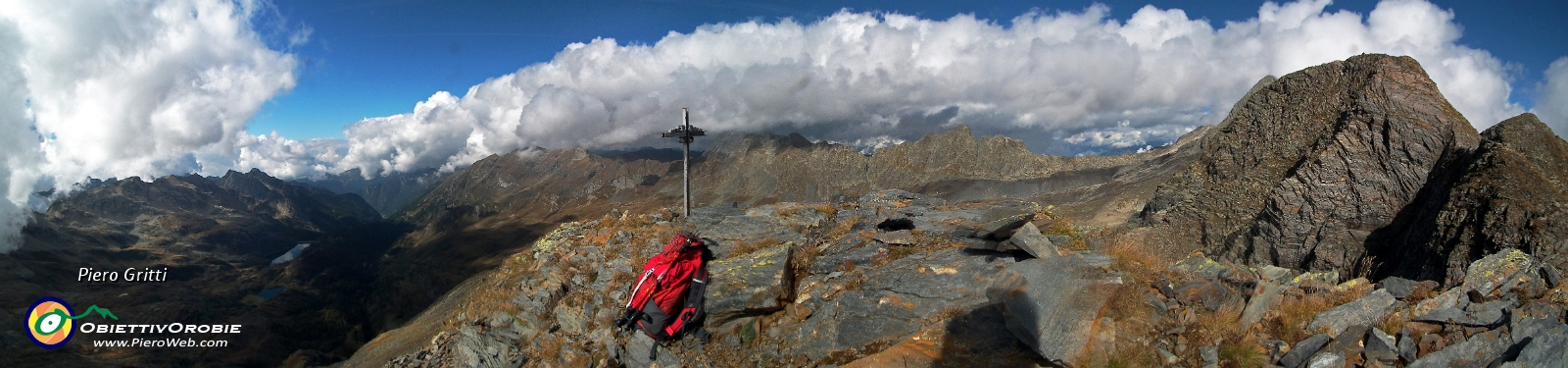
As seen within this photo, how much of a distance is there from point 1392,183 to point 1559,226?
899 cm

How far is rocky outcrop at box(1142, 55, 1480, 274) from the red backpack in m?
25.3

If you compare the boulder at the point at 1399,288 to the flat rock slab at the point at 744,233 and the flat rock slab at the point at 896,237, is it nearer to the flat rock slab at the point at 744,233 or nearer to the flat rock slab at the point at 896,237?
the flat rock slab at the point at 896,237

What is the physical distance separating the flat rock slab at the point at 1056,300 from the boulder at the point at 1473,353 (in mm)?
3459

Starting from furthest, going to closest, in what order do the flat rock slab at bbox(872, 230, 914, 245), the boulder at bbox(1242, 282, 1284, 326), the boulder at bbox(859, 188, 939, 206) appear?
the boulder at bbox(859, 188, 939, 206), the flat rock slab at bbox(872, 230, 914, 245), the boulder at bbox(1242, 282, 1284, 326)

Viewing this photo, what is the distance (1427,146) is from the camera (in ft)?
73.2

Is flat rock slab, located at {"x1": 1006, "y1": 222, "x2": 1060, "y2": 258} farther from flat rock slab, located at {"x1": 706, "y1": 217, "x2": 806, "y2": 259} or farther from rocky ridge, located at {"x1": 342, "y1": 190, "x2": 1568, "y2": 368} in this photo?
flat rock slab, located at {"x1": 706, "y1": 217, "x2": 806, "y2": 259}

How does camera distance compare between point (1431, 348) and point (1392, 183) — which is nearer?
point (1431, 348)

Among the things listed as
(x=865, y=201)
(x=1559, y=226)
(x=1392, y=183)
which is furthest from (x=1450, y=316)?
(x=1392, y=183)

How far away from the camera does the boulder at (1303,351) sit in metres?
7.01

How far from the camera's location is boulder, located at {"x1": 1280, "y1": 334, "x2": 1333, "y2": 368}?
7008 millimetres

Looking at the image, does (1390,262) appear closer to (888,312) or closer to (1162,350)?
(1162,350)

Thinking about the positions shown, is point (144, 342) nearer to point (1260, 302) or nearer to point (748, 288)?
point (748, 288)

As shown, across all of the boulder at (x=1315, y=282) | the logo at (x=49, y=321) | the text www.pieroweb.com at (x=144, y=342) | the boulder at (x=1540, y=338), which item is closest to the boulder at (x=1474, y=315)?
the boulder at (x=1540, y=338)

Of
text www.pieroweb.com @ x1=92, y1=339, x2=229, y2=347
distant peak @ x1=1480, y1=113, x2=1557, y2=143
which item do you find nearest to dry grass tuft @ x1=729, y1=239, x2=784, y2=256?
distant peak @ x1=1480, y1=113, x2=1557, y2=143
